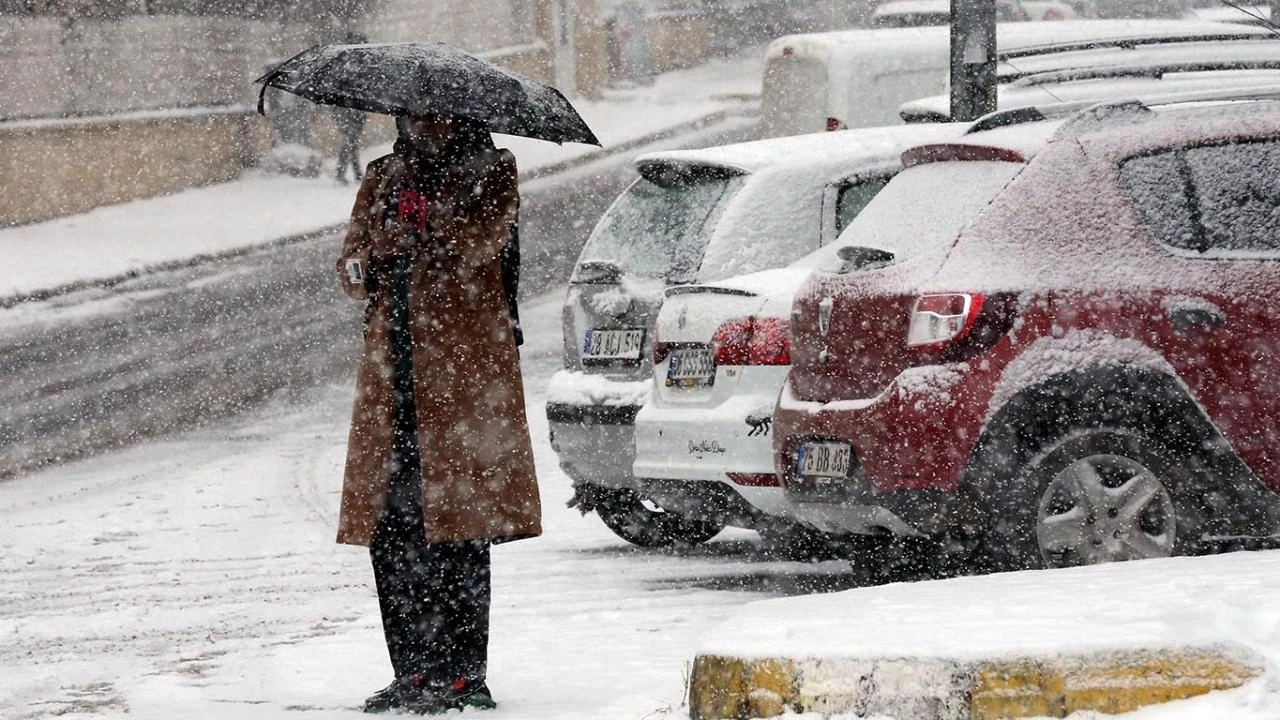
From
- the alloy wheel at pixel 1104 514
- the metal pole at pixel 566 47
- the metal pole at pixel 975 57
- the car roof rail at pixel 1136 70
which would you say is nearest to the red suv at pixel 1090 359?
the alloy wheel at pixel 1104 514

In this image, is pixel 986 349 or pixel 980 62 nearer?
pixel 986 349

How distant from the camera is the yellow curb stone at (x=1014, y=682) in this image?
15.2 ft

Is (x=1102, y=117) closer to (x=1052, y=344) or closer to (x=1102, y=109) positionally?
(x=1102, y=109)

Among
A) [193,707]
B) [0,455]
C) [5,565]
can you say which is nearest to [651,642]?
[193,707]

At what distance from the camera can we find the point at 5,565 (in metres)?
9.80

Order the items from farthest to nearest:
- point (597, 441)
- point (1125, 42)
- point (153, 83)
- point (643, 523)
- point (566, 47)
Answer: point (566, 47) → point (153, 83) → point (1125, 42) → point (643, 523) → point (597, 441)

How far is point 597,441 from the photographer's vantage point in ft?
30.8

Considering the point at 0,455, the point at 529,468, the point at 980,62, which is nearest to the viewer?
the point at 529,468

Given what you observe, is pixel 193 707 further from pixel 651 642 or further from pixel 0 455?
pixel 0 455

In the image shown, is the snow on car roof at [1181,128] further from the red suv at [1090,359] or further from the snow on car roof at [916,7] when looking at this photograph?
the snow on car roof at [916,7]

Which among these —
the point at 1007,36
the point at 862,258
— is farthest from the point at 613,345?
the point at 1007,36

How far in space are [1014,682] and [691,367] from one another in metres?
4.10

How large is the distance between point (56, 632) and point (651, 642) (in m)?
2.17

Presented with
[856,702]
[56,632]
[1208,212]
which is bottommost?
[56,632]
